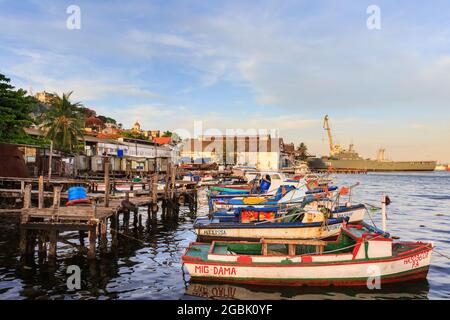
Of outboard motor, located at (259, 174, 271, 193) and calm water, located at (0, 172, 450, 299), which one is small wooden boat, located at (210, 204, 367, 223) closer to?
calm water, located at (0, 172, 450, 299)

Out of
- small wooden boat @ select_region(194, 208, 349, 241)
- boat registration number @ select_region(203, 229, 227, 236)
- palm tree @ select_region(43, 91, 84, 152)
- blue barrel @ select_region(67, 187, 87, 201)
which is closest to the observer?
small wooden boat @ select_region(194, 208, 349, 241)

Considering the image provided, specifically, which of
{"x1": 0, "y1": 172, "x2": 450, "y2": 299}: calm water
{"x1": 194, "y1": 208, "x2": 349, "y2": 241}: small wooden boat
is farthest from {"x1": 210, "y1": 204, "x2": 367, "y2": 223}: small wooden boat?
{"x1": 0, "y1": 172, "x2": 450, "y2": 299}: calm water

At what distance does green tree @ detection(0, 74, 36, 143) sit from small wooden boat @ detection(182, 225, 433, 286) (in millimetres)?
29547

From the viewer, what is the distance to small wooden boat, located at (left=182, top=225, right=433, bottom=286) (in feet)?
45.3

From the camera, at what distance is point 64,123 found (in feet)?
167

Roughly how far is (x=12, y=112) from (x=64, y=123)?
1528 centimetres

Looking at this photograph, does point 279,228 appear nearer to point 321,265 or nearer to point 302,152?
point 321,265

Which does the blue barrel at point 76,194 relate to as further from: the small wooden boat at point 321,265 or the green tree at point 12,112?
the green tree at point 12,112

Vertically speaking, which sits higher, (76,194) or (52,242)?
(76,194)

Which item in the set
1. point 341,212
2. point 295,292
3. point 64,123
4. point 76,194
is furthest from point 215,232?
point 64,123

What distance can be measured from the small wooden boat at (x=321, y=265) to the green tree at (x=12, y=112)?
29.5 metres
